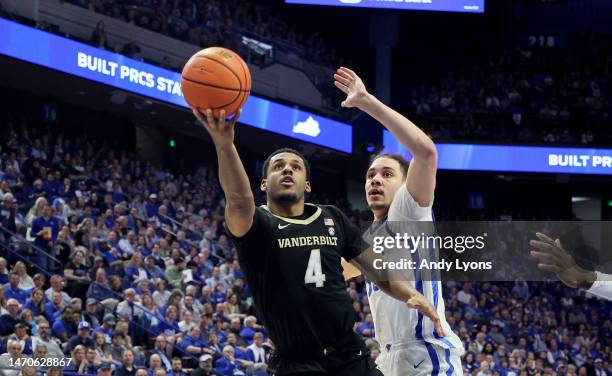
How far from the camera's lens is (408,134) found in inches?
189

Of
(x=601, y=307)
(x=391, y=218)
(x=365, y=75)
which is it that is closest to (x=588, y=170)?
(x=601, y=307)

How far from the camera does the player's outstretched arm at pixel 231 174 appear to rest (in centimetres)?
440

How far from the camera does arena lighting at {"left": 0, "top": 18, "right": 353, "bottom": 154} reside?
1742cm

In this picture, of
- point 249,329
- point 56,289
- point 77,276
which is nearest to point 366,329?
point 249,329

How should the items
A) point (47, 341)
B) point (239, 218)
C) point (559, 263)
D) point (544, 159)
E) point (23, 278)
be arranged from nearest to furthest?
1. point (239, 218)
2. point (559, 263)
3. point (47, 341)
4. point (23, 278)
5. point (544, 159)

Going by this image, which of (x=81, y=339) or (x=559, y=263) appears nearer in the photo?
(x=559, y=263)

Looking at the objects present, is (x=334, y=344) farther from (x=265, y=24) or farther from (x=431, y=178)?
(x=265, y=24)

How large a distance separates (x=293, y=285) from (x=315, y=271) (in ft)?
0.45

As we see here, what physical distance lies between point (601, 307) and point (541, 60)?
30.3ft

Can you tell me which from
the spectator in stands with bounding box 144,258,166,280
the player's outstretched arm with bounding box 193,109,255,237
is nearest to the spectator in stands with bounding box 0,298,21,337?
the spectator in stands with bounding box 144,258,166,280

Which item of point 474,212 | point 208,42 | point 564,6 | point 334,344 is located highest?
point 564,6

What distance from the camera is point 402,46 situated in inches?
1193

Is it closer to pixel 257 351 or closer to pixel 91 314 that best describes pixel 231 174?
pixel 91 314

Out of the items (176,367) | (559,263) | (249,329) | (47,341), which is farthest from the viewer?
(249,329)
